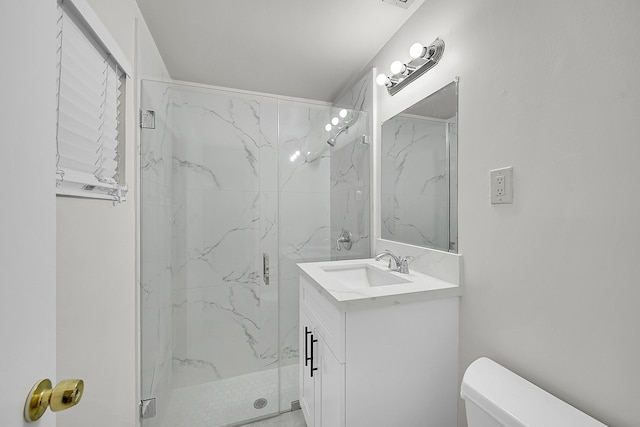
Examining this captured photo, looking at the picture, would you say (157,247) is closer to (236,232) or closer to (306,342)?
(236,232)

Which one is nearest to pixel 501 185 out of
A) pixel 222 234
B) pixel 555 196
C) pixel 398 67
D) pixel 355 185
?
pixel 555 196

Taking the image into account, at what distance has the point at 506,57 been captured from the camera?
3.15 ft

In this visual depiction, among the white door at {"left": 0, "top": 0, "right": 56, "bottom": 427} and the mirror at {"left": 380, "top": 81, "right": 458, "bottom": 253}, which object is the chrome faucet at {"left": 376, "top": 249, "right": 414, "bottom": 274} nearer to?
the mirror at {"left": 380, "top": 81, "right": 458, "bottom": 253}

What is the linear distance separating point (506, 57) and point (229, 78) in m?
1.85

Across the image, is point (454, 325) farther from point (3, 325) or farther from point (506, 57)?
point (3, 325)

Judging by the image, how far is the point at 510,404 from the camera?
75cm

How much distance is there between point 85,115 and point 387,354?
1.37 m

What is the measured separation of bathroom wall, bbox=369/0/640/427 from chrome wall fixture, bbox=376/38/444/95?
0.13m

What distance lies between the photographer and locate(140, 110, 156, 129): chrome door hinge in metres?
1.50

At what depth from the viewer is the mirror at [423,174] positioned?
4.04 ft

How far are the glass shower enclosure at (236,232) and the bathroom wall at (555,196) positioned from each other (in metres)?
→ 0.92

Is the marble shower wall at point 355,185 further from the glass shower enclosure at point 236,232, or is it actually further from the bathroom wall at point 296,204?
the bathroom wall at point 296,204

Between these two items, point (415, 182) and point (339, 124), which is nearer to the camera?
point (415, 182)

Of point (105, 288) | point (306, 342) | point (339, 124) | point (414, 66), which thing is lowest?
point (306, 342)
